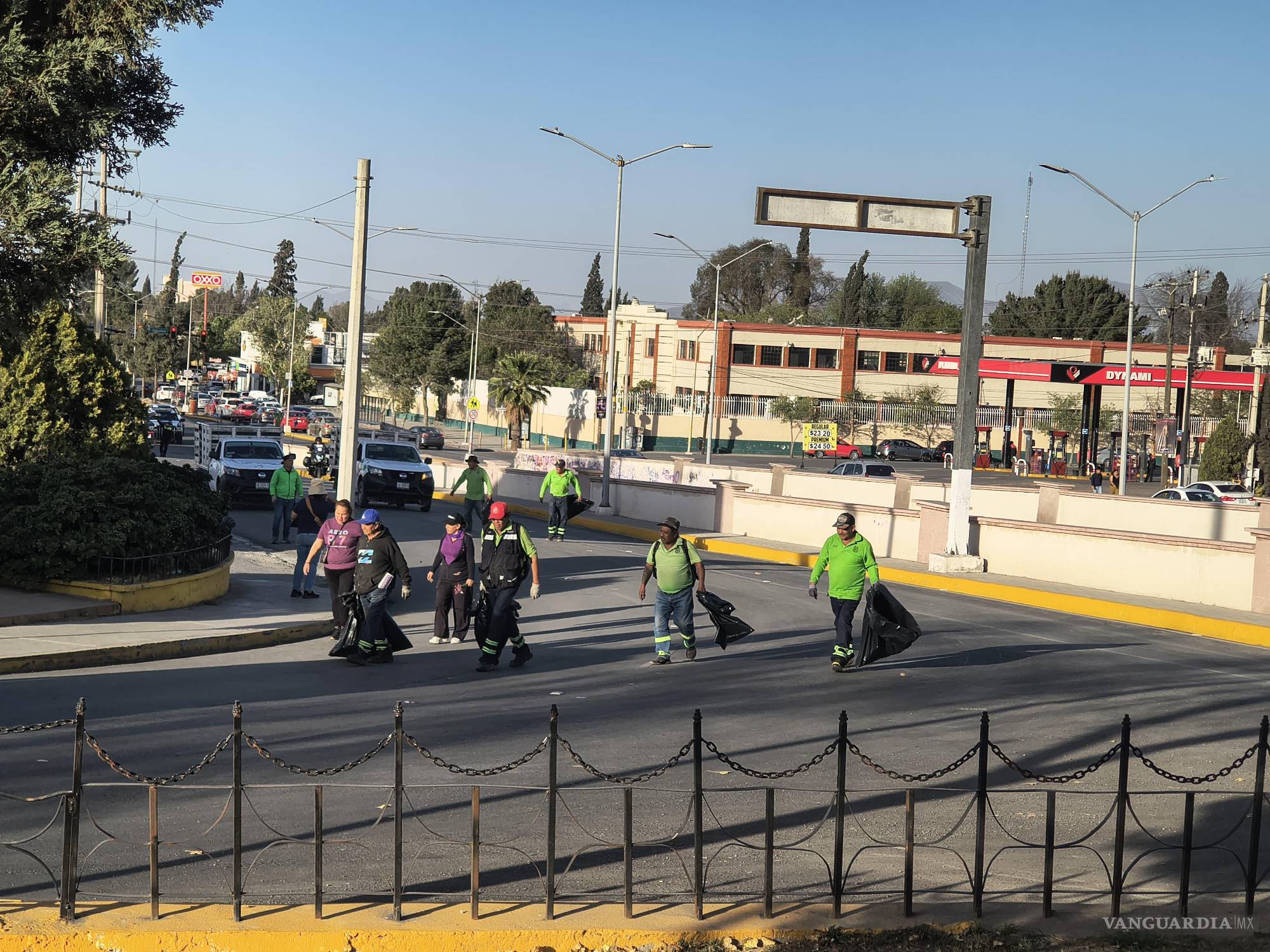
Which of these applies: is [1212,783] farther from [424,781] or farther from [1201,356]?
[1201,356]

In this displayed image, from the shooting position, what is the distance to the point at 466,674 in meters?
13.9

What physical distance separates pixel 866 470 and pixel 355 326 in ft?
87.0

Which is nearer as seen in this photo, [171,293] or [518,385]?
[518,385]

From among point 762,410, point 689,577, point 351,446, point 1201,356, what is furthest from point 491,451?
point 689,577

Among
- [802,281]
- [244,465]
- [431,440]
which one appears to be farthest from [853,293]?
[244,465]

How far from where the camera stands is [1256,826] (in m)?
7.36

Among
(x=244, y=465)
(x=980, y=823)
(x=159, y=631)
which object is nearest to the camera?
(x=980, y=823)

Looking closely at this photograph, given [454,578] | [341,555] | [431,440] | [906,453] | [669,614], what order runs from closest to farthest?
[669,614] → [341,555] → [454,578] → [431,440] → [906,453]

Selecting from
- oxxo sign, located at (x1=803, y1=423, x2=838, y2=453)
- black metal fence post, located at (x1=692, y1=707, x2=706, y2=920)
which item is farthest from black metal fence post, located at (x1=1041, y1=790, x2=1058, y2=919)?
oxxo sign, located at (x1=803, y1=423, x2=838, y2=453)

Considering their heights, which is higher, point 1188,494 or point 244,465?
point 1188,494

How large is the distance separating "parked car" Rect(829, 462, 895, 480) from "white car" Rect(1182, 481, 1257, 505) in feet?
30.7

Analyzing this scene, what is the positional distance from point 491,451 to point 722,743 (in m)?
65.4

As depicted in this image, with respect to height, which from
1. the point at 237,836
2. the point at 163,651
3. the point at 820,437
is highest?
the point at 820,437

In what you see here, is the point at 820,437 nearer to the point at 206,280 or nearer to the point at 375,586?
the point at 375,586
